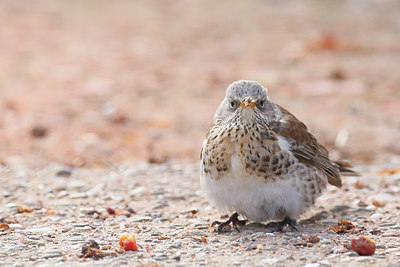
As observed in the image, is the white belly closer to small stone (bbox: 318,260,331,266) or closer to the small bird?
the small bird

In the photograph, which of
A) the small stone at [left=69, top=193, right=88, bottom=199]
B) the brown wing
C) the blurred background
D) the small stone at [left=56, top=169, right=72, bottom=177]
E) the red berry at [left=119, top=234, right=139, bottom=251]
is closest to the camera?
the red berry at [left=119, top=234, right=139, bottom=251]

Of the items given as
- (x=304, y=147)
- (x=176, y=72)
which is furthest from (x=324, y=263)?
(x=176, y=72)

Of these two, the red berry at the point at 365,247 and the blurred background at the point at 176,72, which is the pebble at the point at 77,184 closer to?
the blurred background at the point at 176,72

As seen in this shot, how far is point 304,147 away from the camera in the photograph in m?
5.61

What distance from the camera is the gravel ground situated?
4.60 m

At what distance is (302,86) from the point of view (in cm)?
1077

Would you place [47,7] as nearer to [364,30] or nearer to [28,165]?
[364,30]

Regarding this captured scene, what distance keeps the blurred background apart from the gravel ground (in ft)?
2.46

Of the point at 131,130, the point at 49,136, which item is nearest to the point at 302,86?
the point at 131,130

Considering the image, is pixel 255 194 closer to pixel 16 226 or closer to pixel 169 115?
pixel 16 226

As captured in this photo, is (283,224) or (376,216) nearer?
(283,224)

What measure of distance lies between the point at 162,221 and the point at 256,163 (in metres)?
1.08

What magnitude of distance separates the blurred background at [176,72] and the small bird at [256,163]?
2.45 m

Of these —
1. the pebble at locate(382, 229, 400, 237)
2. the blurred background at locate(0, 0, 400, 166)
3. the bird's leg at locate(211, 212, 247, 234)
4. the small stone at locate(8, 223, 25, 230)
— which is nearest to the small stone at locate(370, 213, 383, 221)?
the pebble at locate(382, 229, 400, 237)
